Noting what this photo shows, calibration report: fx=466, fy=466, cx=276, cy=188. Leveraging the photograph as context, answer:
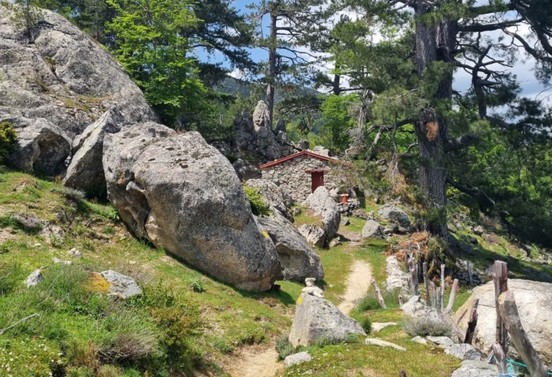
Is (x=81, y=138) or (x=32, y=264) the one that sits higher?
(x=81, y=138)

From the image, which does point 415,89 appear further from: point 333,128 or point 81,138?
point 333,128

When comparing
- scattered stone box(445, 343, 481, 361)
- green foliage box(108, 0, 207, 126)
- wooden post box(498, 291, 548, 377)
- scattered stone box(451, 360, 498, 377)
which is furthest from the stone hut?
wooden post box(498, 291, 548, 377)

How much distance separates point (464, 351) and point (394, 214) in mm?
24512

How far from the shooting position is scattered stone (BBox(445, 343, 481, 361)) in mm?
10172

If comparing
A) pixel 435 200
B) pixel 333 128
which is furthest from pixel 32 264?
pixel 333 128

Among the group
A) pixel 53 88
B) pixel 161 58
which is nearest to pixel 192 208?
pixel 53 88

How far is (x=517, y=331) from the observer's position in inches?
195

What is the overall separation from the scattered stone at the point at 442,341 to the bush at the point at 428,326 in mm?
242

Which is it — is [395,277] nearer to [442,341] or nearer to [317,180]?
[442,341]

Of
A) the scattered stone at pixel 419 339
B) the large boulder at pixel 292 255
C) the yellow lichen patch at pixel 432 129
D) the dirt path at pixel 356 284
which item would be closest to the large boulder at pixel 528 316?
the scattered stone at pixel 419 339

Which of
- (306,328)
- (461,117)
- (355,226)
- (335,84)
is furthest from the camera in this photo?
(335,84)

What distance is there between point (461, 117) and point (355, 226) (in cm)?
1331

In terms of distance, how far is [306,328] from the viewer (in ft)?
37.4

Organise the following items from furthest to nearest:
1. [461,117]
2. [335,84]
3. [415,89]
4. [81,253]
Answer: [335,84]
[415,89]
[461,117]
[81,253]
